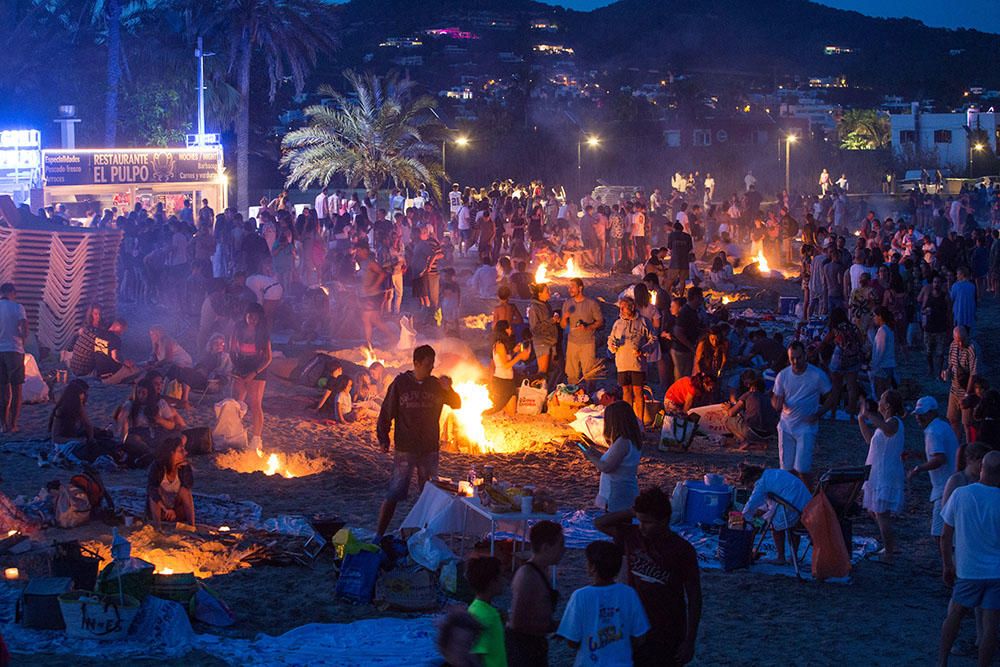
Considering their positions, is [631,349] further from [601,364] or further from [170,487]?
[170,487]

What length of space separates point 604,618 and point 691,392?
9.91m

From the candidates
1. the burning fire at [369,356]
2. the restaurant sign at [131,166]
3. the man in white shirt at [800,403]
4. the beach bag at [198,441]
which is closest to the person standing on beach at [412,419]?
the man in white shirt at [800,403]

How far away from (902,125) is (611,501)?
3253 inches

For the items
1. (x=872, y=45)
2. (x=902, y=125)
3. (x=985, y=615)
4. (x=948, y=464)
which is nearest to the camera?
(x=985, y=615)

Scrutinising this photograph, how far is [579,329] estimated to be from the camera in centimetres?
1580

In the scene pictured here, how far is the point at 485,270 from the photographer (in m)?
24.9

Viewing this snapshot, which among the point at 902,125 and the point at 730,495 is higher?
the point at 902,125

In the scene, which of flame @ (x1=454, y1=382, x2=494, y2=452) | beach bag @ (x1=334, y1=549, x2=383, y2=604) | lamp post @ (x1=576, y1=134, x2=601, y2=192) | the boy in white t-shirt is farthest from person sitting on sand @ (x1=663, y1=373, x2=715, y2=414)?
lamp post @ (x1=576, y1=134, x2=601, y2=192)

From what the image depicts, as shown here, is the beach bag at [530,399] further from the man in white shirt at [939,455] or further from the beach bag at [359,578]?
the beach bag at [359,578]

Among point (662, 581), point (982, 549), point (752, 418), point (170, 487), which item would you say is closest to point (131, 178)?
point (752, 418)

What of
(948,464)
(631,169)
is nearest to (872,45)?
(631,169)

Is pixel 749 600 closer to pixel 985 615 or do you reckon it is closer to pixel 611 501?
pixel 611 501

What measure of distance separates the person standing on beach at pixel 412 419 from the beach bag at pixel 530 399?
5.42 meters


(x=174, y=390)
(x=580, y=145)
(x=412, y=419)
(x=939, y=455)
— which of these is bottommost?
(x=174, y=390)
